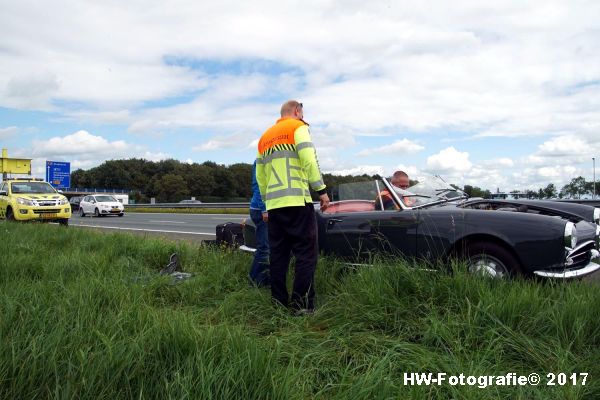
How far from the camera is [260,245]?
496 centimetres

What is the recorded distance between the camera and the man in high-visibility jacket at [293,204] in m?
3.95

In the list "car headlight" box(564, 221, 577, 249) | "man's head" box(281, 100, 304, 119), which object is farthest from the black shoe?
"car headlight" box(564, 221, 577, 249)

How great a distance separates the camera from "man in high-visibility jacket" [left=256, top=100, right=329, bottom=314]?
3.95 metres

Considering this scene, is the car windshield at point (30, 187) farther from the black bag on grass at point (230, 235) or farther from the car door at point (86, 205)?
the car door at point (86, 205)

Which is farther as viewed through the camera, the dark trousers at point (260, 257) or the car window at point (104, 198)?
the car window at point (104, 198)

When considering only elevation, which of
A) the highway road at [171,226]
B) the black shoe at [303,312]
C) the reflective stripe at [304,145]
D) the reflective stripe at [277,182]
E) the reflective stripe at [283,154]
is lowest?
the highway road at [171,226]

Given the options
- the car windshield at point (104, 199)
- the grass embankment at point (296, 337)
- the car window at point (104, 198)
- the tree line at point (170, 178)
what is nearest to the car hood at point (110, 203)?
the car windshield at point (104, 199)

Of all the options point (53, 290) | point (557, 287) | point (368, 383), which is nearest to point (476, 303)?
point (557, 287)

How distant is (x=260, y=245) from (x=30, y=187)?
555 inches

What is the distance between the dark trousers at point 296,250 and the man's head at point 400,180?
1657 millimetres

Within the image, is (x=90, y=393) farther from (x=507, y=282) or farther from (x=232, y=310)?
(x=507, y=282)

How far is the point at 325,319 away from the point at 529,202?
3961 mm

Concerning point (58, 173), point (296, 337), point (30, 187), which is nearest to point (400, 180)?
point (296, 337)

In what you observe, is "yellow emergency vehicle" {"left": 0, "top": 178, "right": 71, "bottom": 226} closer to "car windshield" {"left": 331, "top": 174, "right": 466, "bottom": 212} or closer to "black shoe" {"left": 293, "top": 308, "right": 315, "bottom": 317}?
"car windshield" {"left": 331, "top": 174, "right": 466, "bottom": 212}
